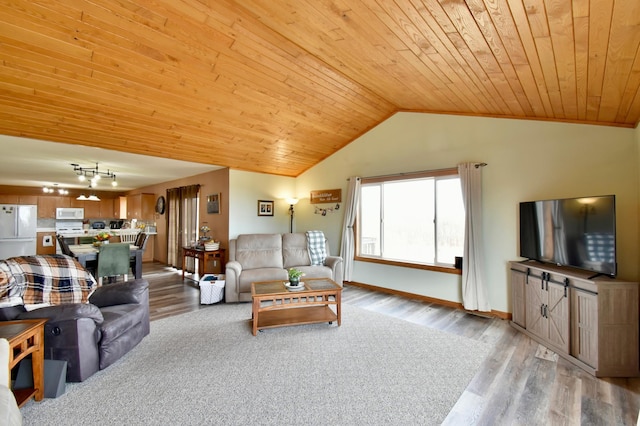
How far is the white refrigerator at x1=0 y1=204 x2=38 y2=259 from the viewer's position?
20.4 ft

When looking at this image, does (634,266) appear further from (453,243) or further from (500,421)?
(500,421)

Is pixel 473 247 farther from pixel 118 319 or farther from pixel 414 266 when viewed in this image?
pixel 118 319

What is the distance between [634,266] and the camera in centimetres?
266

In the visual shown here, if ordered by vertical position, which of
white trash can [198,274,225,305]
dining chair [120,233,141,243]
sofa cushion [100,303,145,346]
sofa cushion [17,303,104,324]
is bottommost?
white trash can [198,274,225,305]

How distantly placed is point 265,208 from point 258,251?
1479mm

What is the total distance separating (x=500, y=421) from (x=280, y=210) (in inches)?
198

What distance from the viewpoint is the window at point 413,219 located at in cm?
399

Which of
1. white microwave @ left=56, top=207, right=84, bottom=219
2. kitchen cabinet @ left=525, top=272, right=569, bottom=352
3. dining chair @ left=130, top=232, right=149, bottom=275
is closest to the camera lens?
kitchen cabinet @ left=525, top=272, right=569, bottom=352

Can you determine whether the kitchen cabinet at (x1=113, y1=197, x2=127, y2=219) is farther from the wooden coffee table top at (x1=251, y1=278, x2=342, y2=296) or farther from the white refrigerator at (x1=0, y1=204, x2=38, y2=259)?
the wooden coffee table top at (x1=251, y1=278, x2=342, y2=296)

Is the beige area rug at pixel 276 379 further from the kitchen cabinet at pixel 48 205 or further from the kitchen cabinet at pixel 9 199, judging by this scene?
the kitchen cabinet at pixel 9 199

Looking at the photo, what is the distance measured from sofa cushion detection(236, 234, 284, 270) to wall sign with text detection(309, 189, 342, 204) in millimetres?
1443

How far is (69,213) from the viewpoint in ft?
24.9

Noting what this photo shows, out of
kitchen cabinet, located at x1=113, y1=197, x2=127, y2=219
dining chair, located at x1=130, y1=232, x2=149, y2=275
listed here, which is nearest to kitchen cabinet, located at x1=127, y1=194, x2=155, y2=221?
kitchen cabinet, located at x1=113, y1=197, x2=127, y2=219

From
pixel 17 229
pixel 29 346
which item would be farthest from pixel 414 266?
pixel 17 229
